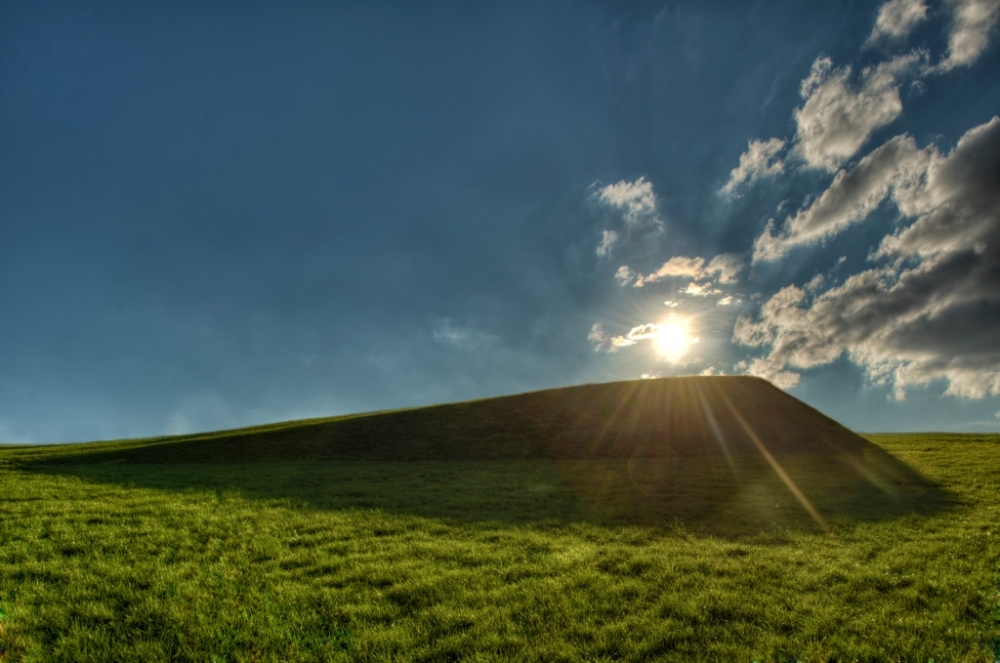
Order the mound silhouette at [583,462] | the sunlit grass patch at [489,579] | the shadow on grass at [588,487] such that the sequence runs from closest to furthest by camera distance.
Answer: the sunlit grass patch at [489,579] < the shadow on grass at [588,487] < the mound silhouette at [583,462]

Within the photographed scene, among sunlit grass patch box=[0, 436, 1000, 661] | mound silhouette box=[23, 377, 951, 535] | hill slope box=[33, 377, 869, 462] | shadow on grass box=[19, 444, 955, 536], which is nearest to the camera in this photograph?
sunlit grass patch box=[0, 436, 1000, 661]

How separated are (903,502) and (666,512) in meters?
11.7

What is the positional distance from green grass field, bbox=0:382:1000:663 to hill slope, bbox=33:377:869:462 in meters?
20.3

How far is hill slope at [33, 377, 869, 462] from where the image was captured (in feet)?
141

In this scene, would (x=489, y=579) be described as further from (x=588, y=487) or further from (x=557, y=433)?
(x=557, y=433)

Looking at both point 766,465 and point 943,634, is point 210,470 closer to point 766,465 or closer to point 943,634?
point 943,634

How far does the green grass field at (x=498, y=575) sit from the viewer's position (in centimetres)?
773

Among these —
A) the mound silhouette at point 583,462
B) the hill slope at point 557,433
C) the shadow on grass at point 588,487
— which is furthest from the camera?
the hill slope at point 557,433

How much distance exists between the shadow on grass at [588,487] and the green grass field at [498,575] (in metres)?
0.26

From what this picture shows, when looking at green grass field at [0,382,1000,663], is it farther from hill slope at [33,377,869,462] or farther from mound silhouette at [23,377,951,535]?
hill slope at [33,377,869,462]

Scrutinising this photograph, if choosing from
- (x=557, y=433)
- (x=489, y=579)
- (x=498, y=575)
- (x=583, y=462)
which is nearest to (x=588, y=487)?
(x=583, y=462)

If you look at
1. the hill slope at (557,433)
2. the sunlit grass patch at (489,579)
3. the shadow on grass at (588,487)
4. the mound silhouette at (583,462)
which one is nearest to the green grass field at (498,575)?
the sunlit grass patch at (489,579)

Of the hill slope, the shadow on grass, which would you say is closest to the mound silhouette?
the shadow on grass

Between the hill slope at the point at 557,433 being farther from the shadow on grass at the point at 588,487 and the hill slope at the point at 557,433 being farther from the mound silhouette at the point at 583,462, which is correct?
the shadow on grass at the point at 588,487
